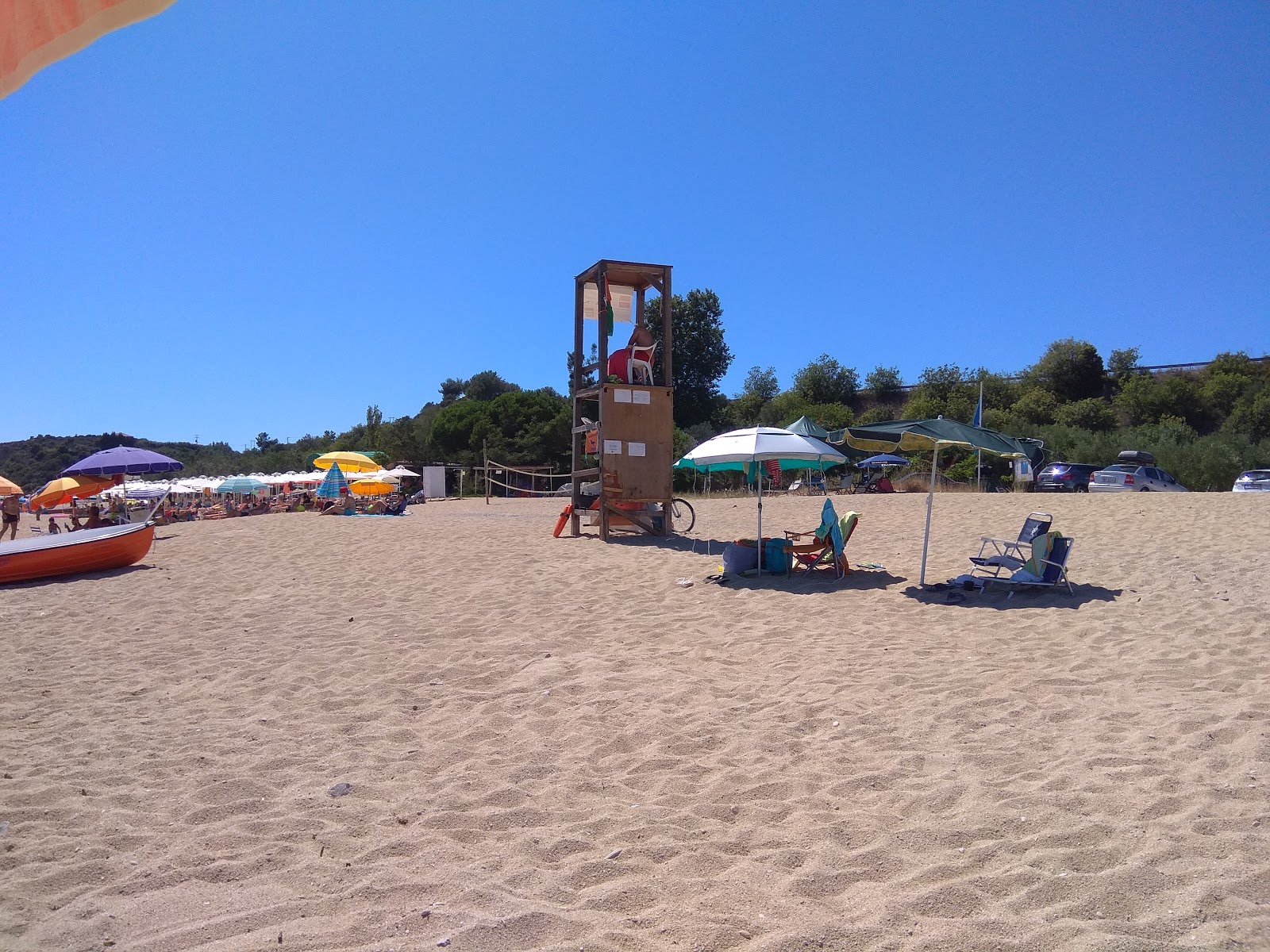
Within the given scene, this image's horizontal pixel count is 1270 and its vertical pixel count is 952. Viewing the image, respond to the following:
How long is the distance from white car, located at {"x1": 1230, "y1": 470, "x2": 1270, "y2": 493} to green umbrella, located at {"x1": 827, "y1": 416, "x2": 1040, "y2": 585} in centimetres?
1759

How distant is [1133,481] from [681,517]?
14.4 metres

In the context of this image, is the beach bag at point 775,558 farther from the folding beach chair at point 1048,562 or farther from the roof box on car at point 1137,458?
the roof box on car at point 1137,458

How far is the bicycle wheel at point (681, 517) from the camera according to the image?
13.2m

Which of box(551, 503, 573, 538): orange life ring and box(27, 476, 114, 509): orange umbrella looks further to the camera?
box(27, 476, 114, 509): orange umbrella

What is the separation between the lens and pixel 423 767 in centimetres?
376

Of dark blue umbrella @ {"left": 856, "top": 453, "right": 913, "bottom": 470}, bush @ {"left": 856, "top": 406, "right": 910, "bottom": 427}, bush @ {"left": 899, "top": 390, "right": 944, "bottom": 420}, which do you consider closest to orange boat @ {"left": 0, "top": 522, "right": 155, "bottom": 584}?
dark blue umbrella @ {"left": 856, "top": 453, "right": 913, "bottom": 470}

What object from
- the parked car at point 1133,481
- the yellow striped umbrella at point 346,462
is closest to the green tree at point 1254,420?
the parked car at point 1133,481

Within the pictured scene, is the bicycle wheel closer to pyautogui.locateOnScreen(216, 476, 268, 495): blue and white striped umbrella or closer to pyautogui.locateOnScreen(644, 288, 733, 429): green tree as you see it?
Result: pyautogui.locateOnScreen(216, 476, 268, 495): blue and white striped umbrella

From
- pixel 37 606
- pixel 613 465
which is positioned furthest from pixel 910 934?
pixel 613 465

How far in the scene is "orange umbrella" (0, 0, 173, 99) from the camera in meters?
1.56

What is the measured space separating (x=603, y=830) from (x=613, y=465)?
31.3 feet

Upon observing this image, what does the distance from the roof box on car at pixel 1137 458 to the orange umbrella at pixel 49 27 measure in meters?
28.7

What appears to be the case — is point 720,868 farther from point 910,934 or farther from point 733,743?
point 733,743

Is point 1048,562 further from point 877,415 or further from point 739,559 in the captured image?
point 877,415
